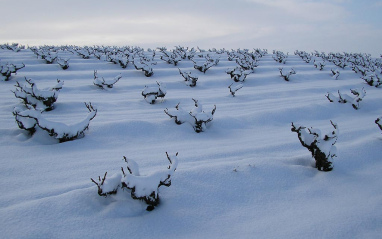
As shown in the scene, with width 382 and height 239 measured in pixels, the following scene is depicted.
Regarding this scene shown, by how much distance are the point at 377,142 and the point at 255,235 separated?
2.04m

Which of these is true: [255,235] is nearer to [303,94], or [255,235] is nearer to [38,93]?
[38,93]

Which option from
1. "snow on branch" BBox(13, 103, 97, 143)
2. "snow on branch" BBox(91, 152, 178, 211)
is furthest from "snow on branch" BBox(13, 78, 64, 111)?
"snow on branch" BBox(91, 152, 178, 211)

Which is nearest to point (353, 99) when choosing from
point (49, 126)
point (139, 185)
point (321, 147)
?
point (321, 147)

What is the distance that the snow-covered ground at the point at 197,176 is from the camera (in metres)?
1.39

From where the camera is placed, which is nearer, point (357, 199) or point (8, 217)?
point (8, 217)

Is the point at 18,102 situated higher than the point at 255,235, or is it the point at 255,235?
the point at 18,102

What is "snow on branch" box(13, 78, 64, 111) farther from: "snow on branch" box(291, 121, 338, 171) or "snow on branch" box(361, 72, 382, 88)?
"snow on branch" box(361, 72, 382, 88)

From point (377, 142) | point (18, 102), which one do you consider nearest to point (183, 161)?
point (377, 142)

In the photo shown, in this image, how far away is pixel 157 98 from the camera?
→ 14.1 feet

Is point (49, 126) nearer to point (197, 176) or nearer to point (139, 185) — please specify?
point (139, 185)

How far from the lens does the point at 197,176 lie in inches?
73.4

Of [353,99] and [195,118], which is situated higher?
[353,99]

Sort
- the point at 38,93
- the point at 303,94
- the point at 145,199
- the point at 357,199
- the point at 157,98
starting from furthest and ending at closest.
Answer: the point at 303,94
the point at 157,98
the point at 38,93
the point at 357,199
the point at 145,199

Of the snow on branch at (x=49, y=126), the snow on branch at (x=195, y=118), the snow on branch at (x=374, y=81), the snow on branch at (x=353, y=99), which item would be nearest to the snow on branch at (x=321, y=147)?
the snow on branch at (x=195, y=118)
